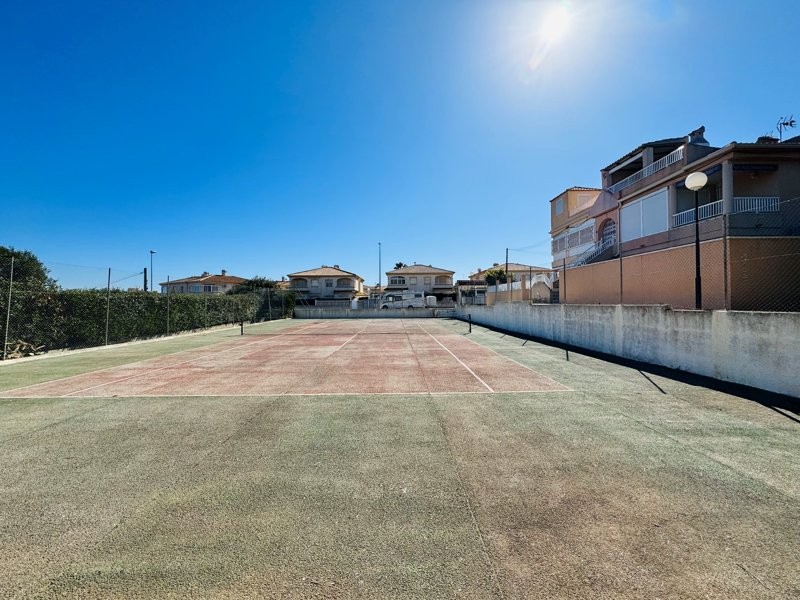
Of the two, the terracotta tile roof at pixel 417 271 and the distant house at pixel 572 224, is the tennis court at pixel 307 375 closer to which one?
the distant house at pixel 572 224

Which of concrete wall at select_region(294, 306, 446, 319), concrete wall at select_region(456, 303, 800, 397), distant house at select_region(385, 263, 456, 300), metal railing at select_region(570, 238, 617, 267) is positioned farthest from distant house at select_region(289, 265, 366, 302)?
concrete wall at select_region(456, 303, 800, 397)

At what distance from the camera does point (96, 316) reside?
17.1 meters

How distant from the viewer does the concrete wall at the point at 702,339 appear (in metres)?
7.19

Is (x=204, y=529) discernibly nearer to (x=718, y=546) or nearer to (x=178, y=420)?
(x=178, y=420)

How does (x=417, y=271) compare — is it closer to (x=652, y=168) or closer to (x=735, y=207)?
(x=652, y=168)

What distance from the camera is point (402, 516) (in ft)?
10.7

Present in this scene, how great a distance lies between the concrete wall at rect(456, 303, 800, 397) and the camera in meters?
7.19

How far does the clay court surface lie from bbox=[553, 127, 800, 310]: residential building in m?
5.24

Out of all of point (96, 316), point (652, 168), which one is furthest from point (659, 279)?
point (96, 316)

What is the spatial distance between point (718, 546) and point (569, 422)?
9.89ft

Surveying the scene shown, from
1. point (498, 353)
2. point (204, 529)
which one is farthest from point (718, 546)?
point (498, 353)

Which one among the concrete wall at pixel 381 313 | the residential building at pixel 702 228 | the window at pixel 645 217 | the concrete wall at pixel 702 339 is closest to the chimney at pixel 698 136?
Result: the residential building at pixel 702 228

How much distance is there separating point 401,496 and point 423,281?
63.8m

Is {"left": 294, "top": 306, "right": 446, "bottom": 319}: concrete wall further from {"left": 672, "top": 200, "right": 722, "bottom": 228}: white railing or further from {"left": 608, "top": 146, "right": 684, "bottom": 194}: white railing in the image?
{"left": 672, "top": 200, "right": 722, "bottom": 228}: white railing
